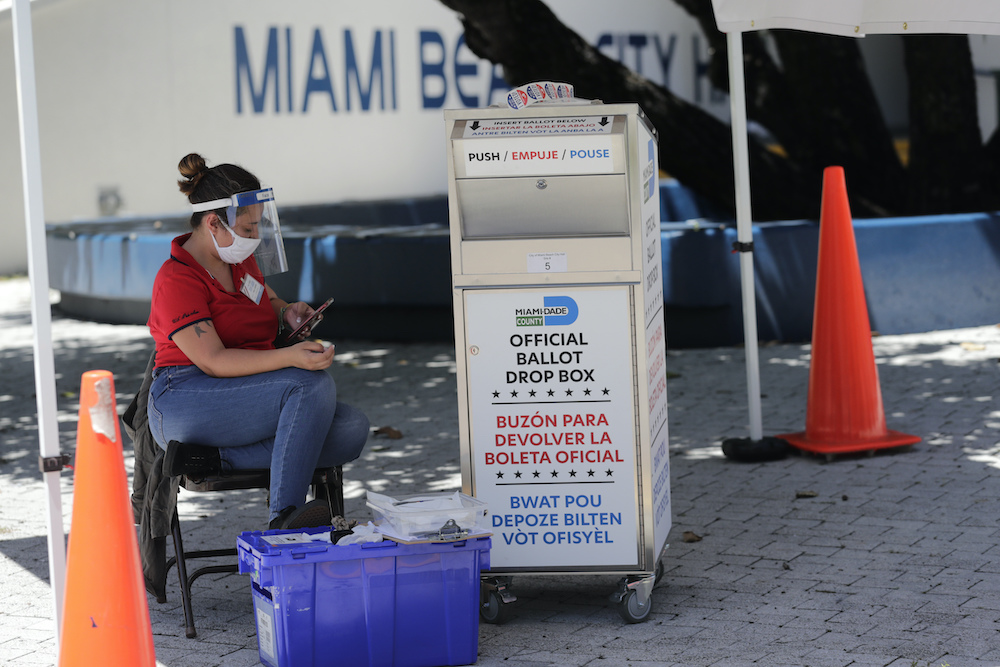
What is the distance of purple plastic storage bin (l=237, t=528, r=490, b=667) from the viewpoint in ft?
11.4

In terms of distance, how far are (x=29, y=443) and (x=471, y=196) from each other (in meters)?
4.24

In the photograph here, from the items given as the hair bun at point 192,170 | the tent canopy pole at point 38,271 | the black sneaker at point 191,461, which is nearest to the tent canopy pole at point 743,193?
the hair bun at point 192,170

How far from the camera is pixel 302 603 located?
3475 millimetres

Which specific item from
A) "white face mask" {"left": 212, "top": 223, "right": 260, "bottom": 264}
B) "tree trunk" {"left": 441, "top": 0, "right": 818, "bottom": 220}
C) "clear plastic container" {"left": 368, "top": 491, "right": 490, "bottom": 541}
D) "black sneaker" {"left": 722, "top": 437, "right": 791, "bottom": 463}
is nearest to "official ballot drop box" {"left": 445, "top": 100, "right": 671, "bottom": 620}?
"clear plastic container" {"left": 368, "top": 491, "right": 490, "bottom": 541}

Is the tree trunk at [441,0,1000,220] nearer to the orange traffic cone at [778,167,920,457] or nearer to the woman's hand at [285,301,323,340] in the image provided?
the orange traffic cone at [778,167,920,457]

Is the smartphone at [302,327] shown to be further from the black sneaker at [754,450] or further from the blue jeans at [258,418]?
the black sneaker at [754,450]

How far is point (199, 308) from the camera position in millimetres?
3982

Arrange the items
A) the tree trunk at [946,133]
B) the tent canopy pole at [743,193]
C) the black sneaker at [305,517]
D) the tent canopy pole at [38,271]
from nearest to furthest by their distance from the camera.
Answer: the tent canopy pole at [38,271], the black sneaker at [305,517], the tent canopy pole at [743,193], the tree trunk at [946,133]

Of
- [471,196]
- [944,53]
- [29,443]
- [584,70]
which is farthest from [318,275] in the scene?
[471,196]

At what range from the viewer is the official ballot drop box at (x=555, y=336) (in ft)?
12.5

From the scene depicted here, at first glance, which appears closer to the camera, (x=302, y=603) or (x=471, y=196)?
(x=302, y=603)

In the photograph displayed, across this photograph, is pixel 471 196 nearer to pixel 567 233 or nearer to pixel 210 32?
pixel 567 233

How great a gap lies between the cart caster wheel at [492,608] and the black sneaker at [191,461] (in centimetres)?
97

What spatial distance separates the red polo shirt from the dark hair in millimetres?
184
